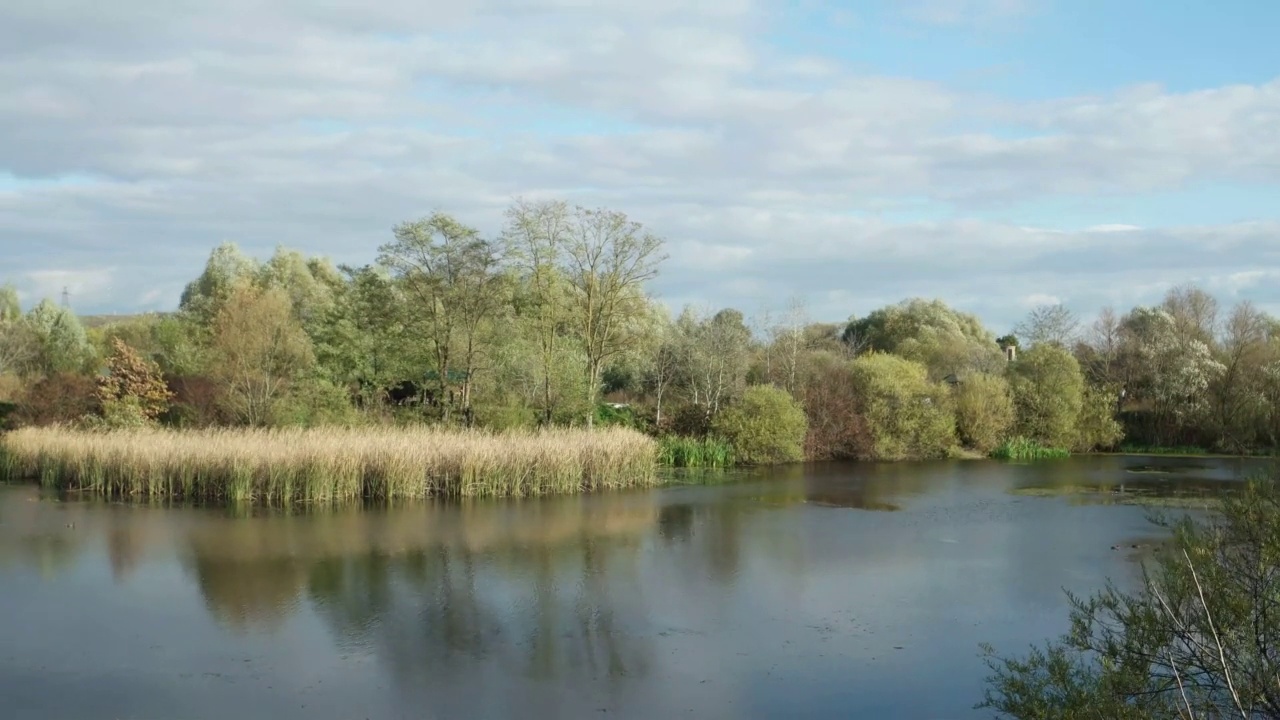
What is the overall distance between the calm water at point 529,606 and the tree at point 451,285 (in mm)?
8269

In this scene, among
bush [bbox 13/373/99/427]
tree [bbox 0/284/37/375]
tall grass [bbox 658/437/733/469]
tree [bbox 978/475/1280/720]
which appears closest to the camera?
tree [bbox 978/475/1280/720]

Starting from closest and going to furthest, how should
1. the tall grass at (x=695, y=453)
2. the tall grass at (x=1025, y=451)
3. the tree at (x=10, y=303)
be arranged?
the tall grass at (x=695, y=453) → the tall grass at (x=1025, y=451) → the tree at (x=10, y=303)

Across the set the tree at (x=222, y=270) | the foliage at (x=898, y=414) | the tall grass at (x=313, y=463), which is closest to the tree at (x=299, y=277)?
the tree at (x=222, y=270)

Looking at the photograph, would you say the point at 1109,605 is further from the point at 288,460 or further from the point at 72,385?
the point at 72,385

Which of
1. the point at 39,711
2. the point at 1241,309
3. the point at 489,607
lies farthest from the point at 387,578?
the point at 1241,309

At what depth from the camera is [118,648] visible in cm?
909

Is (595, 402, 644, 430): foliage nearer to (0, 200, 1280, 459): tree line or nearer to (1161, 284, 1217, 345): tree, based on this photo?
(0, 200, 1280, 459): tree line

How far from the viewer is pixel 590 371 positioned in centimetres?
2767

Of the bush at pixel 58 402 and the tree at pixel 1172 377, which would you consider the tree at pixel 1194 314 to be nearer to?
the tree at pixel 1172 377

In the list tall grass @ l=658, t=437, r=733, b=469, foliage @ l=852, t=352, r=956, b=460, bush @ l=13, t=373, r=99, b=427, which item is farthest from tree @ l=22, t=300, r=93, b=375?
foliage @ l=852, t=352, r=956, b=460

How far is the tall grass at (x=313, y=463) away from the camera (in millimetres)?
18281

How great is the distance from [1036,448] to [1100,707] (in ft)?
91.4

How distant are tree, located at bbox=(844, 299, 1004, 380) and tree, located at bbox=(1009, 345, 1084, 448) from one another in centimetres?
237

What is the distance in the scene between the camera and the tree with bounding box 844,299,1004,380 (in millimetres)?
36628
